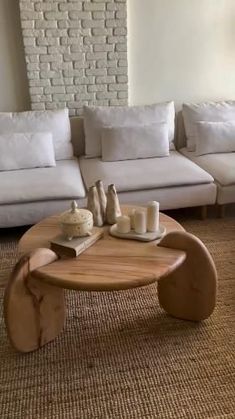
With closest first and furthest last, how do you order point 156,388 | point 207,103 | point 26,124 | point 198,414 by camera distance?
point 198,414
point 156,388
point 26,124
point 207,103

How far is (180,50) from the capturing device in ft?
10.8

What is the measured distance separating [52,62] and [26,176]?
1023 mm

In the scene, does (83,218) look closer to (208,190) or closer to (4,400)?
(4,400)

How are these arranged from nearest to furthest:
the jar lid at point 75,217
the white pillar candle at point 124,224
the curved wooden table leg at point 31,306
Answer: the curved wooden table leg at point 31,306
the jar lid at point 75,217
the white pillar candle at point 124,224

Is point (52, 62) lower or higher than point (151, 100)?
higher

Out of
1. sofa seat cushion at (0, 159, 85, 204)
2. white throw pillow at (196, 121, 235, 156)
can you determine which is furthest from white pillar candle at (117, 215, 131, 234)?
white throw pillow at (196, 121, 235, 156)

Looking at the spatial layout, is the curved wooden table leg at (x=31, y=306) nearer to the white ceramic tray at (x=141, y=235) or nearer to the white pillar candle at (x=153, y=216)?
the white ceramic tray at (x=141, y=235)

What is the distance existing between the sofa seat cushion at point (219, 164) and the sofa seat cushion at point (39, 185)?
3.26 ft

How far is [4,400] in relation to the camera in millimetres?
1508

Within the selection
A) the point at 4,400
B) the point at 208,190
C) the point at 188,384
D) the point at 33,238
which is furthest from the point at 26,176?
the point at 188,384

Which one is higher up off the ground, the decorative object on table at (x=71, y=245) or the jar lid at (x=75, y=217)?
the jar lid at (x=75, y=217)

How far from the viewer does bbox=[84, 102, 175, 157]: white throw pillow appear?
10.1 ft

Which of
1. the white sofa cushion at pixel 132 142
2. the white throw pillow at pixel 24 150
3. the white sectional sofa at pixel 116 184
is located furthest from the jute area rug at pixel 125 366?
the white sofa cushion at pixel 132 142

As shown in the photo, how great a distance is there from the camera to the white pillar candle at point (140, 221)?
1759mm
